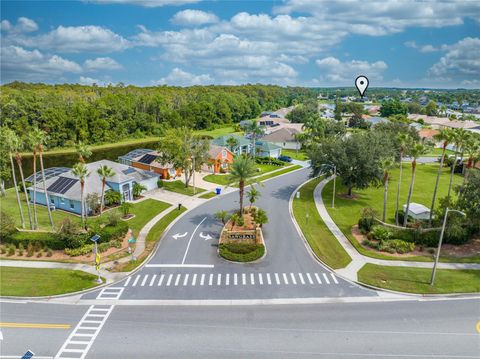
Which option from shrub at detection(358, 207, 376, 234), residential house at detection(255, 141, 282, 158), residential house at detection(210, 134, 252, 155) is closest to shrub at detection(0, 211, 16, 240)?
shrub at detection(358, 207, 376, 234)

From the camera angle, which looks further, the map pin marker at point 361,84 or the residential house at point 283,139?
the residential house at point 283,139

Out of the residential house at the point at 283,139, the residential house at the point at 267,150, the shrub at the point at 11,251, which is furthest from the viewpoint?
the residential house at the point at 283,139

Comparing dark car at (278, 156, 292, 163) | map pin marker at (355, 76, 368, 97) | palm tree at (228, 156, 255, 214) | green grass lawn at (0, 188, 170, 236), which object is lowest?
green grass lawn at (0, 188, 170, 236)

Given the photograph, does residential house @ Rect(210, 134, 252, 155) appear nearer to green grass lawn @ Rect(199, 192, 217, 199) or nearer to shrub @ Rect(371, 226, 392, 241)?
green grass lawn @ Rect(199, 192, 217, 199)

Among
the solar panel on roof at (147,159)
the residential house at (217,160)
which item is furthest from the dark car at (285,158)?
the solar panel on roof at (147,159)

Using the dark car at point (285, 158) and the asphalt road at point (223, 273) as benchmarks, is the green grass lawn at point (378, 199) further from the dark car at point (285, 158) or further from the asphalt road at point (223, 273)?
the dark car at point (285, 158)

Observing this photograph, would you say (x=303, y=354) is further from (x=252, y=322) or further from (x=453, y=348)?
(x=453, y=348)
